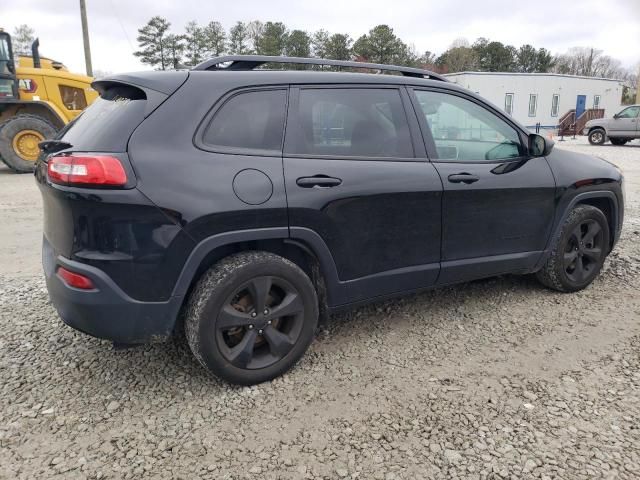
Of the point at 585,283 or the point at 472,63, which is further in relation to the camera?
the point at 472,63

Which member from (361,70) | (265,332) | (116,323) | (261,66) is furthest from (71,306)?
(361,70)

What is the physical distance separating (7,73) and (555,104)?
32.7 meters

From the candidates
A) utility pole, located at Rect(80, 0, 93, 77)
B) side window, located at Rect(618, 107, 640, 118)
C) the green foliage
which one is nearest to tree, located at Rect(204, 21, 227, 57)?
the green foliage

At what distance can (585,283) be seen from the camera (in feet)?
13.9

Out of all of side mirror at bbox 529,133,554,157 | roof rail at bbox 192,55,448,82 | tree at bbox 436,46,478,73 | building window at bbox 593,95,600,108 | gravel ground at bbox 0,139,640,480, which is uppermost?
tree at bbox 436,46,478,73

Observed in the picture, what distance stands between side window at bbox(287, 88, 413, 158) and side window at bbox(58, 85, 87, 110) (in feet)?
36.2

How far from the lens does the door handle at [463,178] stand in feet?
10.9

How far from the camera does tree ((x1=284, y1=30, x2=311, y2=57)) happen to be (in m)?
45.3

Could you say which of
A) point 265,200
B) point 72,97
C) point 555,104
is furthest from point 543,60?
point 265,200

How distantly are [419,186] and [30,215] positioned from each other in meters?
6.26

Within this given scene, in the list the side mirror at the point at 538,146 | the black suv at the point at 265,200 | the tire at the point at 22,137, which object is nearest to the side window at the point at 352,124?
the black suv at the point at 265,200

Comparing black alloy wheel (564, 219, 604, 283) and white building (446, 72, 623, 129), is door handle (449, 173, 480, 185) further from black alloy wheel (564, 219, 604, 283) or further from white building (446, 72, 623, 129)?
white building (446, 72, 623, 129)

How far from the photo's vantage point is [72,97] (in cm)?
1200

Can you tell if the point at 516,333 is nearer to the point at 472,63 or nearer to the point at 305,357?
the point at 305,357
